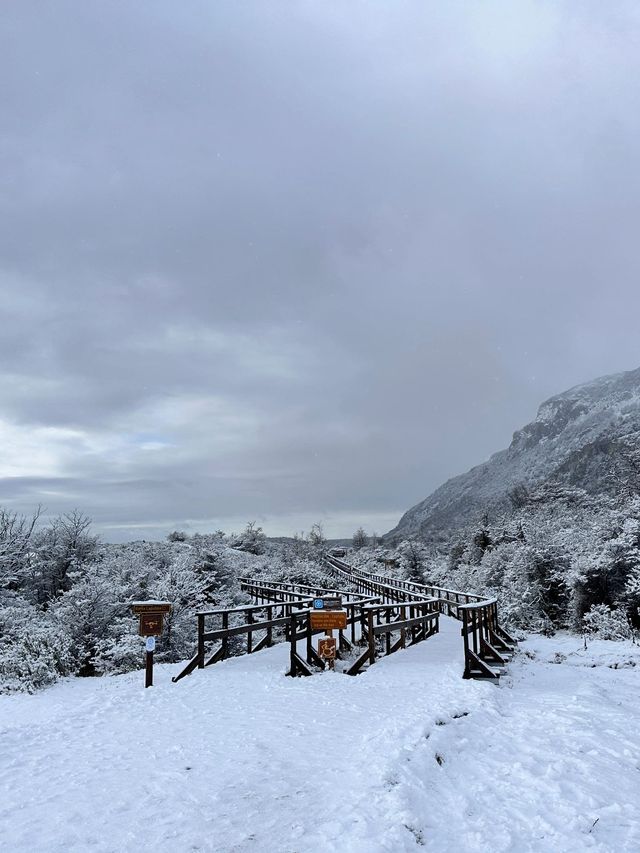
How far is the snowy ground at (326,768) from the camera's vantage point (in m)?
4.79

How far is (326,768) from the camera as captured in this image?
6.22 m

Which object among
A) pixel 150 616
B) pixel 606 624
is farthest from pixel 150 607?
pixel 606 624

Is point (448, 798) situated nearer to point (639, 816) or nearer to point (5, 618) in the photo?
point (639, 816)

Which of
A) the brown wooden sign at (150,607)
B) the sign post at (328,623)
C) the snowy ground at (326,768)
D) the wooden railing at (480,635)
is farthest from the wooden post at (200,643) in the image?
the wooden railing at (480,635)

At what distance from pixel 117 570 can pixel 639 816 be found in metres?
24.7

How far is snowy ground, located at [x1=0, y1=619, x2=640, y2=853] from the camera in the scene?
4.79 m

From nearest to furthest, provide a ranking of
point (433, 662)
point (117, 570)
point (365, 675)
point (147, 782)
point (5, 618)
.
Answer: point (147, 782) < point (365, 675) < point (433, 662) < point (5, 618) < point (117, 570)

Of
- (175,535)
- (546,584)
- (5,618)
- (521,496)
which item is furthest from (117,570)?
(521,496)

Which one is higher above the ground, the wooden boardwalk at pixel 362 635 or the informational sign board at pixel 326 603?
the informational sign board at pixel 326 603

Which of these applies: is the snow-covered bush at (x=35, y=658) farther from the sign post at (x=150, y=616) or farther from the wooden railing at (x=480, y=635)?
the wooden railing at (x=480, y=635)

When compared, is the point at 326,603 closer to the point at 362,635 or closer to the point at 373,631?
the point at 373,631

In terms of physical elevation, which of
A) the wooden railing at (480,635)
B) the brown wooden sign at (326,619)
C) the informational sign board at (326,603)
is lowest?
the wooden railing at (480,635)

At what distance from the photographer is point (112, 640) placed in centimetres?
1639

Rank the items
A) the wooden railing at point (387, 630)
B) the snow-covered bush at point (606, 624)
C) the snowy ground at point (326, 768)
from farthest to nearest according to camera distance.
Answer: the snow-covered bush at point (606, 624) < the wooden railing at point (387, 630) < the snowy ground at point (326, 768)
